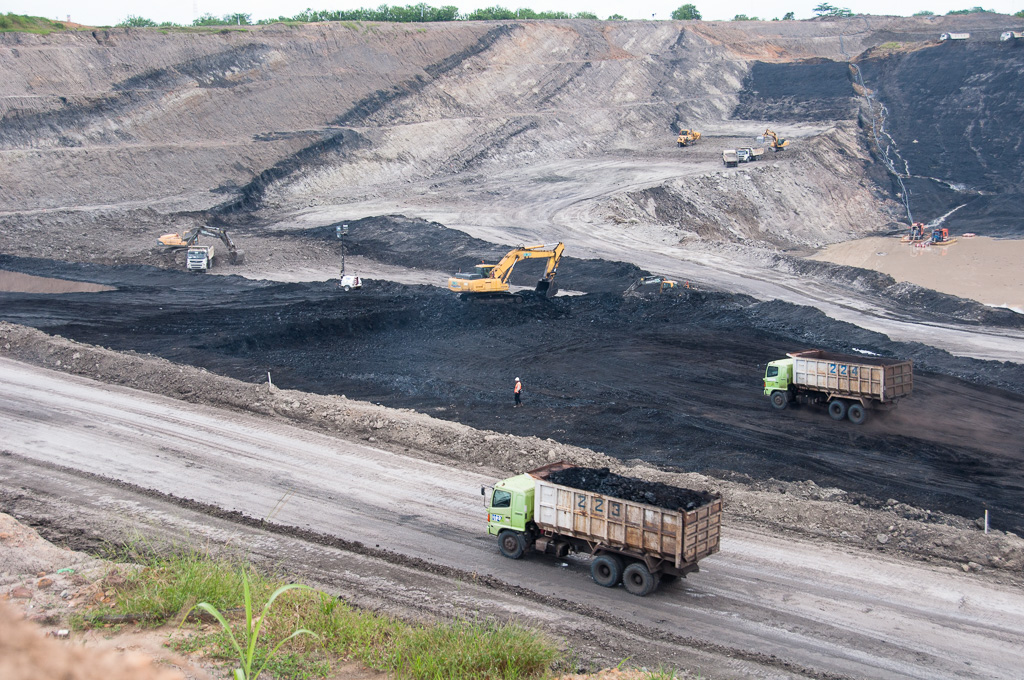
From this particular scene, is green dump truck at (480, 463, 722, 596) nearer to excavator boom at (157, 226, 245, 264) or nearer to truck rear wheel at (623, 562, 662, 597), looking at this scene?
truck rear wheel at (623, 562, 662, 597)

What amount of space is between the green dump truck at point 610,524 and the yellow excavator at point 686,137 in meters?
57.7

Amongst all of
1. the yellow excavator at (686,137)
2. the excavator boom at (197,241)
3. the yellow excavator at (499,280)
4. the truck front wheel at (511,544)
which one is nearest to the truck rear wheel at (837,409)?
the truck front wheel at (511,544)

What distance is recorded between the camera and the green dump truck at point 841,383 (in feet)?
77.9

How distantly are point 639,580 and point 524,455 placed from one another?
6626 mm

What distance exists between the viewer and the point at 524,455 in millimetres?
20391

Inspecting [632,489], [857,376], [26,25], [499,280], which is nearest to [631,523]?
[632,489]

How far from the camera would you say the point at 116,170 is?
5919 cm

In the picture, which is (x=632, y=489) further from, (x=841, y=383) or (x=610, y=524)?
(x=841, y=383)

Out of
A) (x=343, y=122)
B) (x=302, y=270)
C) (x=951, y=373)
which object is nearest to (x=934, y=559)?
(x=951, y=373)

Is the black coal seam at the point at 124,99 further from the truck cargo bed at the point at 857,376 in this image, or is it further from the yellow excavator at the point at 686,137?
the truck cargo bed at the point at 857,376

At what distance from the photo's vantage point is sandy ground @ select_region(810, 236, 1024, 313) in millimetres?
38031

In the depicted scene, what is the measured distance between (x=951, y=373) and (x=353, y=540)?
2206 cm

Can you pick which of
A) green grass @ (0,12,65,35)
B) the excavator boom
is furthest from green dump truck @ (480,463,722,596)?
green grass @ (0,12,65,35)

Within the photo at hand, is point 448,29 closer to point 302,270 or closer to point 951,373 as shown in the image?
point 302,270
